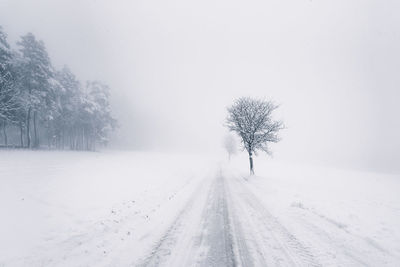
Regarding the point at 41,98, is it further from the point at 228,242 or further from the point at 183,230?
the point at 228,242

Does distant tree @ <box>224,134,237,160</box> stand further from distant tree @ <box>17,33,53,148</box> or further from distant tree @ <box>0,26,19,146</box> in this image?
distant tree @ <box>0,26,19,146</box>

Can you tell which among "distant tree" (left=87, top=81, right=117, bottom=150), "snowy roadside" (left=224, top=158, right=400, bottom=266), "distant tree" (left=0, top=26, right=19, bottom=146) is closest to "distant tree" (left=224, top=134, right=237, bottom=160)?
"distant tree" (left=87, top=81, right=117, bottom=150)

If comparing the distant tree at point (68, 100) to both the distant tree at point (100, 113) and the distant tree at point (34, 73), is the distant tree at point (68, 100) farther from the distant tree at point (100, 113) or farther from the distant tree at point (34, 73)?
the distant tree at point (34, 73)

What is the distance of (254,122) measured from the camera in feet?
84.2

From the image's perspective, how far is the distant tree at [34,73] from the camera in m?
31.3

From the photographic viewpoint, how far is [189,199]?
12594mm

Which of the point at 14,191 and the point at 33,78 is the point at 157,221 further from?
the point at 33,78

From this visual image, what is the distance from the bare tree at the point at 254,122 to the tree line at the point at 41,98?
29591 millimetres

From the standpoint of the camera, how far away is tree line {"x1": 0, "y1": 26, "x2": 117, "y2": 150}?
29.0m

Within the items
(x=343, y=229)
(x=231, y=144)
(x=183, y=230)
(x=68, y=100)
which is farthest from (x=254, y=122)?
(x=68, y=100)

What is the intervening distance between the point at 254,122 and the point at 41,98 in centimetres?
3536

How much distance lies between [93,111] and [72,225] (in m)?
43.7

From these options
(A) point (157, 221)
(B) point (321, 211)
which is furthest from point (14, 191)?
(B) point (321, 211)

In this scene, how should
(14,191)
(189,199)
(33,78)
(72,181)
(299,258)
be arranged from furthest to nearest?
(33,78), (72,181), (189,199), (14,191), (299,258)
